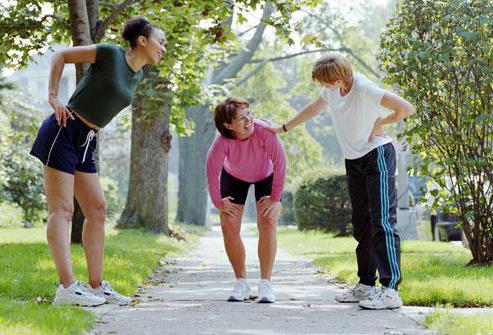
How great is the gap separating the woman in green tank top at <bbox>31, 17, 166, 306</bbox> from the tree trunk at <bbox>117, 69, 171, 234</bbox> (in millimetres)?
11292

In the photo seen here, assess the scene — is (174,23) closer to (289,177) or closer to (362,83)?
(362,83)

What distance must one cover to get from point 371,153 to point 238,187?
1.12 metres

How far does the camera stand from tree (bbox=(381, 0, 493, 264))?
29.0 feet

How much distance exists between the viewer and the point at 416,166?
9.29m

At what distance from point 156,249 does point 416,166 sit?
5.11m

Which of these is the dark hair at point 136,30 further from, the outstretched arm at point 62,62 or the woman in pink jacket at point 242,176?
the woman in pink jacket at point 242,176

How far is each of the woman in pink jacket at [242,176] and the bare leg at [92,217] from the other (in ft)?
2.75

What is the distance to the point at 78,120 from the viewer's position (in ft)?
19.8

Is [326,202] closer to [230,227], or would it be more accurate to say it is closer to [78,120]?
[230,227]

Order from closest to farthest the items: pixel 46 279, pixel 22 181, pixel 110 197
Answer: pixel 46 279, pixel 22 181, pixel 110 197

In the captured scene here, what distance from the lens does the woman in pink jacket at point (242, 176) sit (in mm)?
6605

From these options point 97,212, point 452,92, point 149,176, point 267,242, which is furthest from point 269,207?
point 149,176

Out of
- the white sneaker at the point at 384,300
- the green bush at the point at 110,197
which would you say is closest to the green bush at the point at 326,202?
the green bush at the point at 110,197

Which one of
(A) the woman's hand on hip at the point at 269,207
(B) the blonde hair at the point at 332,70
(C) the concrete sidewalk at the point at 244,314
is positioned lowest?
(C) the concrete sidewalk at the point at 244,314
